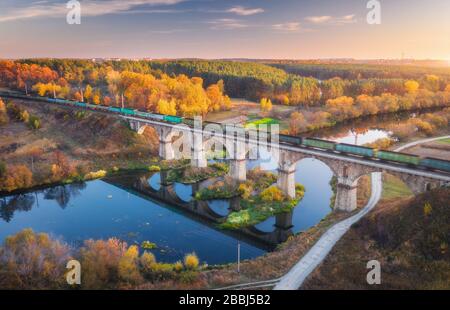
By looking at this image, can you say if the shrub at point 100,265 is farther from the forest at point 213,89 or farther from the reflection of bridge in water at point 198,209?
the forest at point 213,89

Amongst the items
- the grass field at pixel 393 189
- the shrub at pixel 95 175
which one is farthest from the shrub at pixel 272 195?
the shrub at pixel 95 175

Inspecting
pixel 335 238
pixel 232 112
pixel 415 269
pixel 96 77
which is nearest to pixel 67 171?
pixel 335 238

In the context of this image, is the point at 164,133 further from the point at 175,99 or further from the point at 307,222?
the point at 307,222

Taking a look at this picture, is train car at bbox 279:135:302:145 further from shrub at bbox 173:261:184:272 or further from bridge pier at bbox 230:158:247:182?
shrub at bbox 173:261:184:272

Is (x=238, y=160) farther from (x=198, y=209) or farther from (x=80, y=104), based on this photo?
(x=80, y=104)

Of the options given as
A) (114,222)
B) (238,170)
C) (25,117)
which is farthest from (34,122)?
(238,170)
